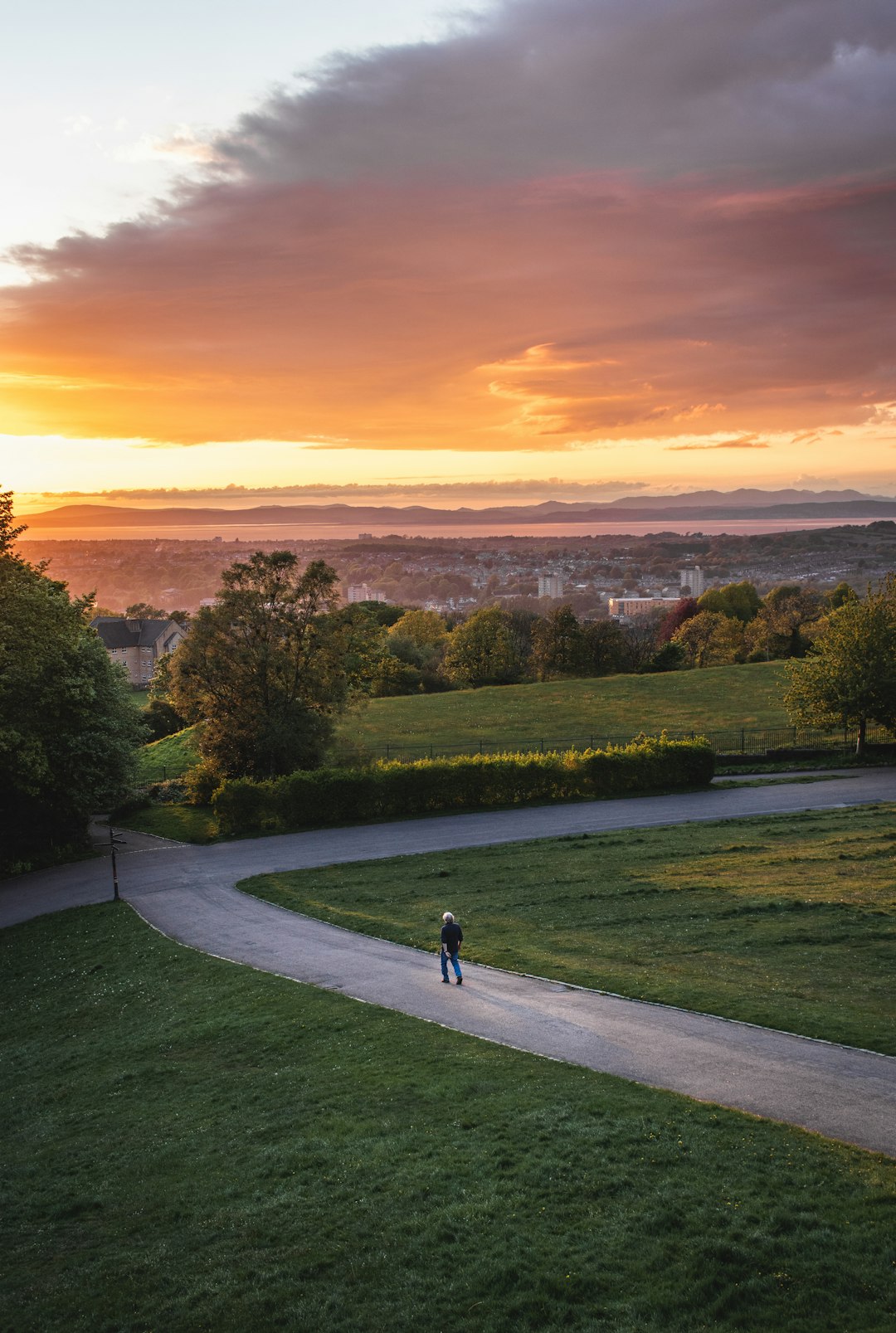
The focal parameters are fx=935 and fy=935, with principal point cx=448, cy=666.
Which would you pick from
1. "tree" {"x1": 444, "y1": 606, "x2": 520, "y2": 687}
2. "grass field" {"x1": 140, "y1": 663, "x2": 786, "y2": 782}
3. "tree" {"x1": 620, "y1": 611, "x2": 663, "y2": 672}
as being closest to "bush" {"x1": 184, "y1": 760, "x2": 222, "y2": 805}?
"grass field" {"x1": 140, "y1": 663, "x2": 786, "y2": 782}

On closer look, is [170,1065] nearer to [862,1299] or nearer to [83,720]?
[862,1299]

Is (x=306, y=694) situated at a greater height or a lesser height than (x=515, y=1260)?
greater

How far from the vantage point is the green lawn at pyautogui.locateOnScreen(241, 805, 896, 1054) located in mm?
16688

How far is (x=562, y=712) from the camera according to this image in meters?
63.4

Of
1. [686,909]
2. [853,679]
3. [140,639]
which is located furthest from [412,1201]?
[140,639]

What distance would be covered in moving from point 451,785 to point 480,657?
156 feet

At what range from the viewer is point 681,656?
8306 cm

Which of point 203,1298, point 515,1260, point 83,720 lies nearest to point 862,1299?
point 515,1260

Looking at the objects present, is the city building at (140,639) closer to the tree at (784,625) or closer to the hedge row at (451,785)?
the tree at (784,625)

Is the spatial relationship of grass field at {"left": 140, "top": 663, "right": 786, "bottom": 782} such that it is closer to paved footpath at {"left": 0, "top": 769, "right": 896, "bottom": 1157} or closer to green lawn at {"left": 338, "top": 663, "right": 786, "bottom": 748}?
green lawn at {"left": 338, "top": 663, "right": 786, "bottom": 748}

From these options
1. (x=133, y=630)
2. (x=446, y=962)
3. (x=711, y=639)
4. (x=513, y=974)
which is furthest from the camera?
(x=133, y=630)

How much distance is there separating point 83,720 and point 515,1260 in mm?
32309

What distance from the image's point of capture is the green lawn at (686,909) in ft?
54.7

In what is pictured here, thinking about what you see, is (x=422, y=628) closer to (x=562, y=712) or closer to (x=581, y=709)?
(x=581, y=709)
